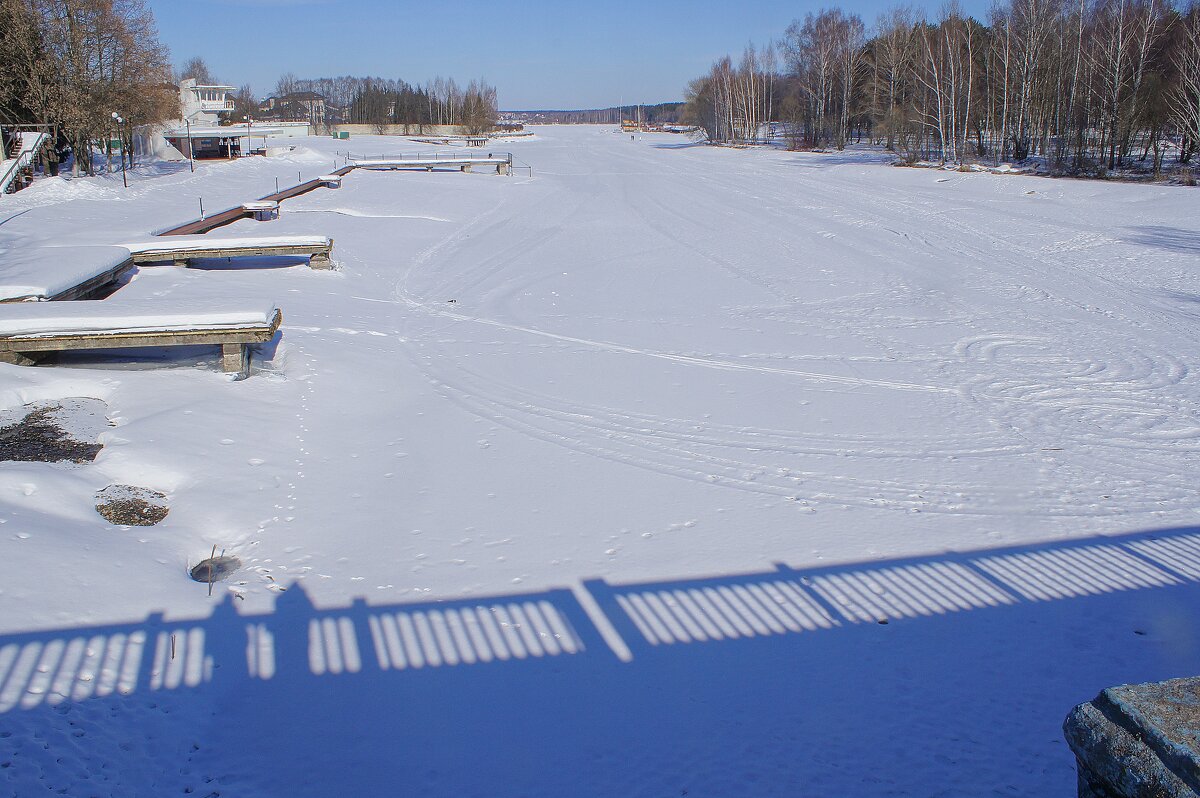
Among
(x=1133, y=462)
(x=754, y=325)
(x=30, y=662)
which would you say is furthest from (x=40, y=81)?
(x=1133, y=462)

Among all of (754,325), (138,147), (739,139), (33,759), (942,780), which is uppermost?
(739,139)

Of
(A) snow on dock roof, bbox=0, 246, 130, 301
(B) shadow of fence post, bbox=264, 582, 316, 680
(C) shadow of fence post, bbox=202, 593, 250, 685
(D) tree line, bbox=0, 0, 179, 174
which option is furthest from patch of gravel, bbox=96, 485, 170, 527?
(D) tree line, bbox=0, 0, 179, 174

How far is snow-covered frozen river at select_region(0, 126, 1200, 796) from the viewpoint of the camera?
455 centimetres

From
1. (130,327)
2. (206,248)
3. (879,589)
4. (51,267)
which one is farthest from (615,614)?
(206,248)

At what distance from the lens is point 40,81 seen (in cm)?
2898

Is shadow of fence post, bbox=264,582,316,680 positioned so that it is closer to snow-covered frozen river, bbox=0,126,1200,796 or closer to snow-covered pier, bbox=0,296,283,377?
snow-covered frozen river, bbox=0,126,1200,796

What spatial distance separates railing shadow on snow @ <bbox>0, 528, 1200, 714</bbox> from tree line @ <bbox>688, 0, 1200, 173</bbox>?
3806 cm

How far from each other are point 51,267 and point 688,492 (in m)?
9.24

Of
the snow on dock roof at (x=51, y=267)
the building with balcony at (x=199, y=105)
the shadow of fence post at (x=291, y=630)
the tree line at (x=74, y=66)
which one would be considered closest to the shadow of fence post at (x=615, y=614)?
the shadow of fence post at (x=291, y=630)

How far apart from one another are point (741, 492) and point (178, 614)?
4.49 m

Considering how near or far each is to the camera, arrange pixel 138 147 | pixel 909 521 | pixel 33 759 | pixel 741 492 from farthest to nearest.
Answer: pixel 138 147, pixel 741 492, pixel 909 521, pixel 33 759

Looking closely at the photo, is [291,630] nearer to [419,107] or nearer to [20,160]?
[20,160]

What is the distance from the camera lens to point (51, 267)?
11.1 m

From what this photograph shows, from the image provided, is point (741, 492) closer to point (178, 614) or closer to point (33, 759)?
point (178, 614)
